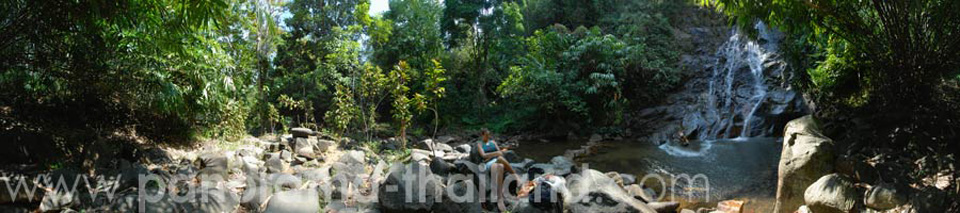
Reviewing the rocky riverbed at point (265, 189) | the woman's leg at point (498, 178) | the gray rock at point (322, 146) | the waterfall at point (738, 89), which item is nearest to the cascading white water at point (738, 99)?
the waterfall at point (738, 89)

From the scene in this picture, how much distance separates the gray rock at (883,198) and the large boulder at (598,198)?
166 centimetres

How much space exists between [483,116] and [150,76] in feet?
42.1

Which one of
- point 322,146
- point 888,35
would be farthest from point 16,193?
point 888,35

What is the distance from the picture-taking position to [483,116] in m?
16.8

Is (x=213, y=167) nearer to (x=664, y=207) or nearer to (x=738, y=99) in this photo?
(x=664, y=207)

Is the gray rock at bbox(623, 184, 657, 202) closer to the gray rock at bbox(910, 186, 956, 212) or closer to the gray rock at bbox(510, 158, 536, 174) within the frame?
the gray rock at bbox(510, 158, 536, 174)

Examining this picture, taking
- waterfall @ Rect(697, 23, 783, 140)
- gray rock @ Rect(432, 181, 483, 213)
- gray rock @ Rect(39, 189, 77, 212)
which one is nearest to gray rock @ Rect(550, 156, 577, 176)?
gray rock @ Rect(432, 181, 483, 213)

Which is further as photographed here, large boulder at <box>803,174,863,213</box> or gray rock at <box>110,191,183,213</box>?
large boulder at <box>803,174,863,213</box>

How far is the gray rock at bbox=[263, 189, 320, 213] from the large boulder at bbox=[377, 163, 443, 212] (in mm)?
618

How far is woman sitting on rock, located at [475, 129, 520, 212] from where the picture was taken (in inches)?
190

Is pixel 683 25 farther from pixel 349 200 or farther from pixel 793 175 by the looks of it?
pixel 349 200

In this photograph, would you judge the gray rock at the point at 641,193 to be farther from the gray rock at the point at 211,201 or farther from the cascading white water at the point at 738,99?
the gray rock at the point at 211,201

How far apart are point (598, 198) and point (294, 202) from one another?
9.16 ft

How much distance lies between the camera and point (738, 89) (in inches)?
517
